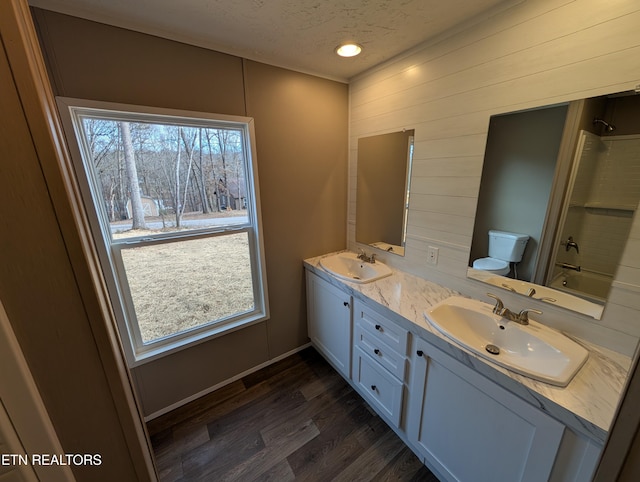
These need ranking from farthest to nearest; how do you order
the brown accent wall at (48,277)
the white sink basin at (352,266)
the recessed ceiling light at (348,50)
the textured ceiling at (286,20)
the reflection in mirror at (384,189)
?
the white sink basin at (352,266), the reflection in mirror at (384,189), the recessed ceiling light at (348,50), the textured ceiling at (286,20), the brown accent wall at (48,277)

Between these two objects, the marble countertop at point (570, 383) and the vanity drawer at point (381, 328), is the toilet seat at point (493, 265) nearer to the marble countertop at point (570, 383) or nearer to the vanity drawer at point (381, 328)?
the marble countertop at point (570, 383)

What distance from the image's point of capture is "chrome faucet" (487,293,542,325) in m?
1.21

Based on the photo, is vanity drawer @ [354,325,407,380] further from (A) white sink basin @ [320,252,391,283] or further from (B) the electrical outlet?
(B) the electrical outlet

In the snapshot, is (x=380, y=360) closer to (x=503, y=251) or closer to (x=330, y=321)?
(x=330, y=321)

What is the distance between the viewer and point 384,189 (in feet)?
6.65

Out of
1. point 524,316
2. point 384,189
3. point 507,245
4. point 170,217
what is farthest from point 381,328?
point 170,217

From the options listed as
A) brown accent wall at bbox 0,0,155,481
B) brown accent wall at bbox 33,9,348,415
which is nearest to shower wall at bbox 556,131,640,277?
brown accent wall at bbox 33,9,348,415

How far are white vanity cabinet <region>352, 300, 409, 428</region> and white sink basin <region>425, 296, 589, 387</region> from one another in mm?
279

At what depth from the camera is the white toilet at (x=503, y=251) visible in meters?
1.31

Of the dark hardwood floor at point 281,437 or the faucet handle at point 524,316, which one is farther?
the dark hardwood floor at point 281,437

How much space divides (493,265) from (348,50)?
1.59 metres

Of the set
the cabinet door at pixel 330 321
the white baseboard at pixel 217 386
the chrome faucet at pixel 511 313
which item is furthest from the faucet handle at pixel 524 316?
the white baseboard at pixel 217 386

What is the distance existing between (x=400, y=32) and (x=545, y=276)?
1.54 meters

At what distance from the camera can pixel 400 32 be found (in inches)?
56.0
